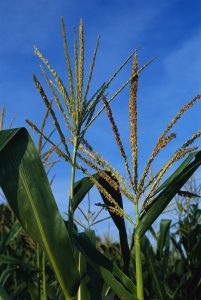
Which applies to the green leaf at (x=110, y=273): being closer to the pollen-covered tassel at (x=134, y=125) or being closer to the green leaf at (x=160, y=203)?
the green leaf at (x=160, y=203)

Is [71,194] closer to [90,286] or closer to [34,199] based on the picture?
[34,199]

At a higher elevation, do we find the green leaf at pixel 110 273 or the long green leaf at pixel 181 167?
the long green leaf at pixel 181 167

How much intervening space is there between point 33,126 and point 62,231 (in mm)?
460

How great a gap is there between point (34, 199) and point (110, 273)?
1.45 feet

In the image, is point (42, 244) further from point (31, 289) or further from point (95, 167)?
point (31, 289)

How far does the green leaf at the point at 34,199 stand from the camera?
1796 mm

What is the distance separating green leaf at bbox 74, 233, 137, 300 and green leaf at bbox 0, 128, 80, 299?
0.50ft

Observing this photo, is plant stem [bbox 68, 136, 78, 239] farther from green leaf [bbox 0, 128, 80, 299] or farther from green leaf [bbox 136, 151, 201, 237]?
green leaf [bbox 136, 151, 201, 237]

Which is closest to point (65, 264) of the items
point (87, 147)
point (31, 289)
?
point (87, 147)

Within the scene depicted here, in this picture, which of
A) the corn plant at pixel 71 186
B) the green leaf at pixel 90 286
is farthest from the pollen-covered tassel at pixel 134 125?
the green leaf at pixel 90 286

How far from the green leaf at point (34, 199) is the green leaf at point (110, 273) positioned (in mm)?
154

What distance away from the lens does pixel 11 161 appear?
1838 mm

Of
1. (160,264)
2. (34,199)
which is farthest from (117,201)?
(160,264)

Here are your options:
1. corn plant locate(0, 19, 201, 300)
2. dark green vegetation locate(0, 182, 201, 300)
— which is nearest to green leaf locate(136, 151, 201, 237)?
corn plant locate(0, 19, 201, 300)
